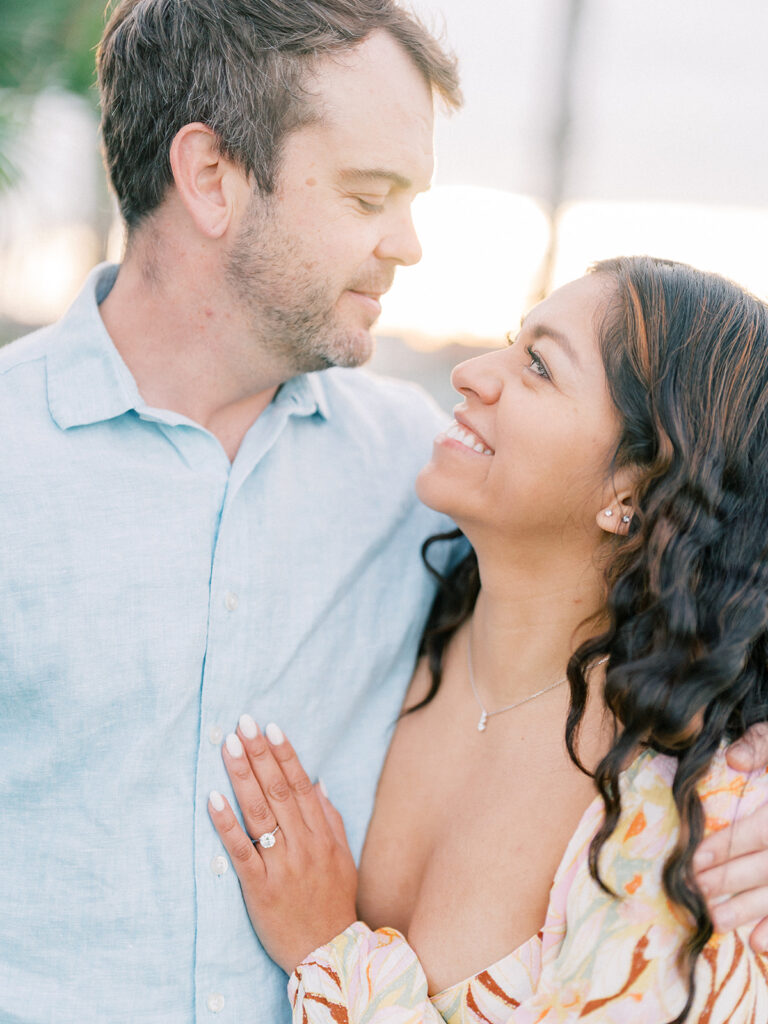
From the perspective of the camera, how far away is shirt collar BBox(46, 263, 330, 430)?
1361mm

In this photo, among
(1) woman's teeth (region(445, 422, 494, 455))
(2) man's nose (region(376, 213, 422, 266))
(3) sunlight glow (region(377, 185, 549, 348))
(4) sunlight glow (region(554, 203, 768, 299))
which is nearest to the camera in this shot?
(1) woman's teeth (region(445, 422, 494, 455))

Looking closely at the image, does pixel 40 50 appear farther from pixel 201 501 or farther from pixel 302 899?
pixel 302 899

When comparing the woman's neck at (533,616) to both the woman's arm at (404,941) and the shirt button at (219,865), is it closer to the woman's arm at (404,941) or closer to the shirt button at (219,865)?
the woman's arm at (404,941)

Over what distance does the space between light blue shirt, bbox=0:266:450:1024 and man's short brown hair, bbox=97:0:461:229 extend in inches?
14.4

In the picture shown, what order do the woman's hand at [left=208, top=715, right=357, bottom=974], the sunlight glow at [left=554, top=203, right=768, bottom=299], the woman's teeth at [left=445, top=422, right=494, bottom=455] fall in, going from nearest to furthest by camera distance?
the woman's hand at [left=208, top=715, right=357, bottom=974]
the woman's teeth at [left=445, top=422, right=494, bottom=455]
the sunlight glow at [left=554, top=203, right=768, bottom=299]

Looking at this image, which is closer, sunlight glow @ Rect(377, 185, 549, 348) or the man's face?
the man's face

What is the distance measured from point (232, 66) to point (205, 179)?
7.1 inches

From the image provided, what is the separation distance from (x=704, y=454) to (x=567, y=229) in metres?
3.55

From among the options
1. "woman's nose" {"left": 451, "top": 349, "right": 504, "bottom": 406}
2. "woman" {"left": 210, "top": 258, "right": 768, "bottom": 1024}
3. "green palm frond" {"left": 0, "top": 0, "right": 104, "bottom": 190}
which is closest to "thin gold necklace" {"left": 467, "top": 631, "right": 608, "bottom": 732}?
"woman" {"left": 210, "top": 258, "right": 768, "bottom": 1024}

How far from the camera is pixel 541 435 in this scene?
1.36m

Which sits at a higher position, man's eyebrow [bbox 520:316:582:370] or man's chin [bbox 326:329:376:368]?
man's eyebrow [bbox 520:316:582:370]

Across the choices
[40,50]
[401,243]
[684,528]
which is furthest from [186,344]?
[40,50]

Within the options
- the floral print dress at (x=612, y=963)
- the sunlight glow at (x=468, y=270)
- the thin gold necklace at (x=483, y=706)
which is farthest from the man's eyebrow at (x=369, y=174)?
the sunlight glow at (x=468, y=270)

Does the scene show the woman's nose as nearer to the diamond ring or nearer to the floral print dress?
the floral print dress
